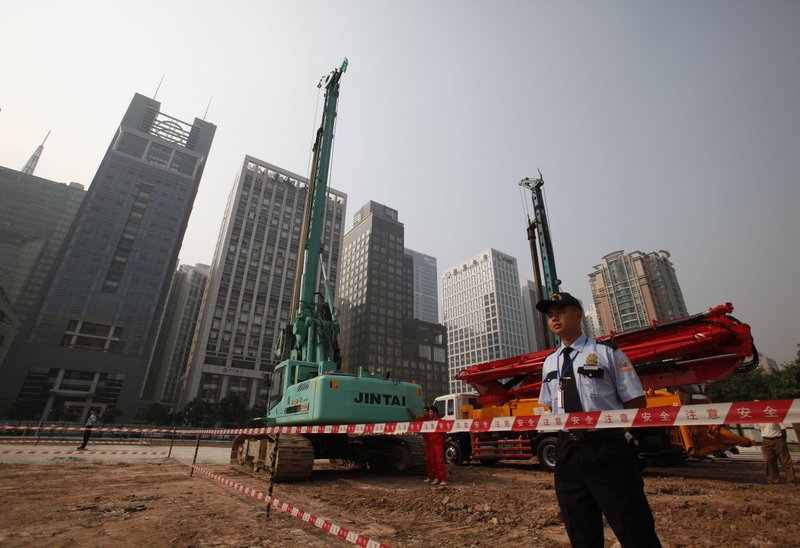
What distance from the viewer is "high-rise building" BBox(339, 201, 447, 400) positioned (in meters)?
103

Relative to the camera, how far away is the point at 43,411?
5966cm

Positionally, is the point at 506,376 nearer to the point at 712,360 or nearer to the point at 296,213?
the point at 712,360

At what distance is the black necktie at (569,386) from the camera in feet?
8.11

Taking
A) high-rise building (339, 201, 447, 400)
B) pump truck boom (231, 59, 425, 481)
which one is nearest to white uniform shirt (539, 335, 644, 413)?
pump truck boom (231, 59, 425, 481)

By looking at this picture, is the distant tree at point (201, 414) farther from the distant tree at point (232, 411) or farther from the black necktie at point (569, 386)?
the black necktie at point (569, 386)

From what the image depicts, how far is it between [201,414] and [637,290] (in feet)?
306

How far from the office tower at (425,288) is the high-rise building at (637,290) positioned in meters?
91.2

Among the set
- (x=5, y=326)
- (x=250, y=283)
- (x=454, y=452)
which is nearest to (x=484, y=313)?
(x=250, y=283)

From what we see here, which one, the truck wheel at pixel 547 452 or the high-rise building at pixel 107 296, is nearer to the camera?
the truck wheel at pixel 547 452

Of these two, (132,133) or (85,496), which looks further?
(132,133)

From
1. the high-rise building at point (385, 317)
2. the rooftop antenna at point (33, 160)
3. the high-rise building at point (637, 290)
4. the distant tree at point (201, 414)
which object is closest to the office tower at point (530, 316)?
the high-rise building at point (637, 290)

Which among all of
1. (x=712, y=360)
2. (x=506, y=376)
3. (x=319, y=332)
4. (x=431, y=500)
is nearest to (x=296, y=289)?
(x=319, y=332)

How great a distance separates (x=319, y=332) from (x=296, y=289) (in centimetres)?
223

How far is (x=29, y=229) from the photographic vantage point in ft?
308
